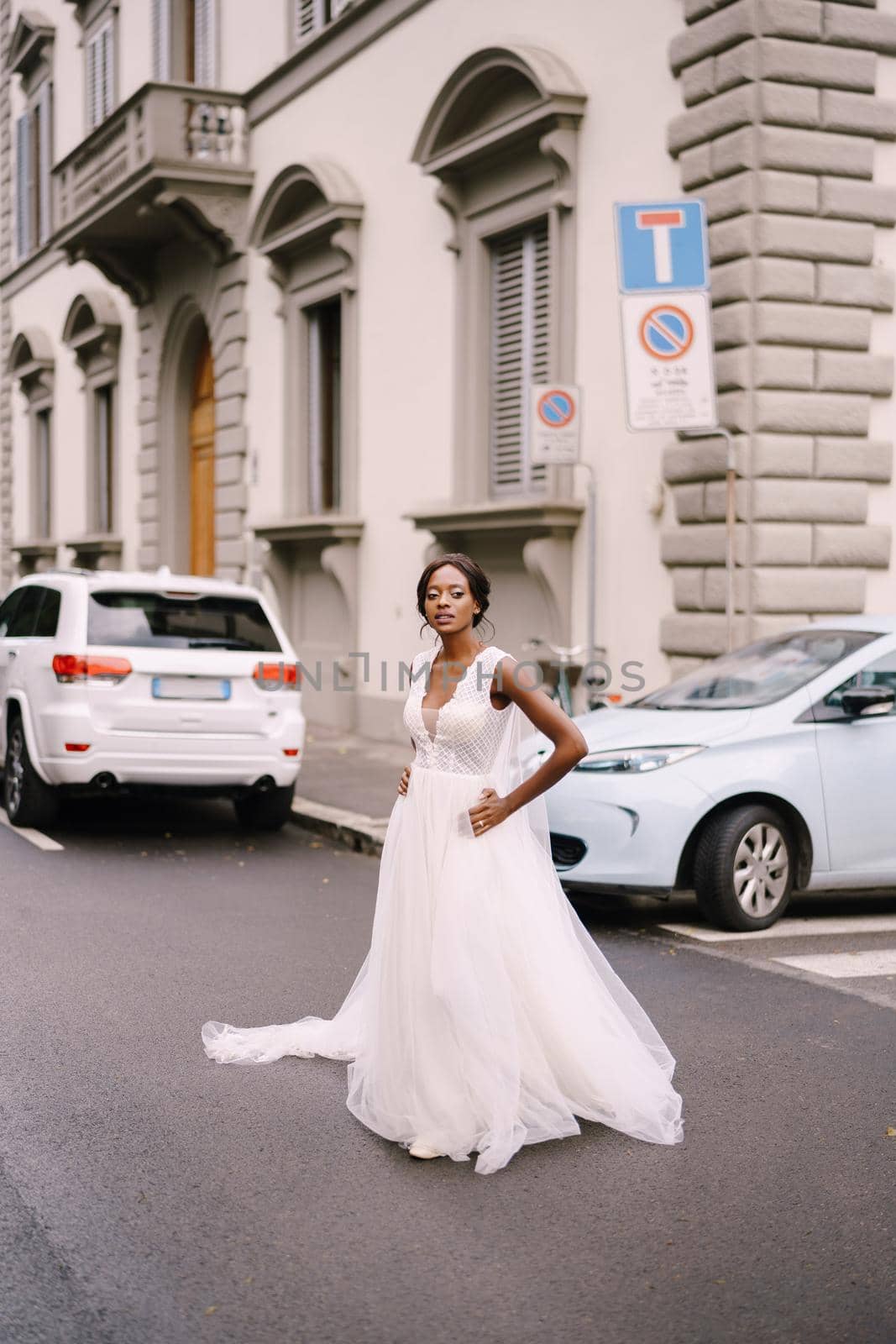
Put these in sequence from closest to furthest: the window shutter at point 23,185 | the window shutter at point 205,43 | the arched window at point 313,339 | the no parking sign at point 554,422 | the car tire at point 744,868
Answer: the car tire at point 744,868 → the no parking sign at point 554,422 → the arched window at point 313,339 → the window shutter at point 205,43 → the window shutter at point 23,185

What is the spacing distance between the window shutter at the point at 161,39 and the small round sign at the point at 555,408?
38.6 feet

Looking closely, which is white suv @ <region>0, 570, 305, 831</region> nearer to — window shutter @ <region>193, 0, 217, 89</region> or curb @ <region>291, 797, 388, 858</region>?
curb @ <region>291, 797, 388, 858</region>

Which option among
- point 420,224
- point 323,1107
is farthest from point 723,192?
point 323,1107

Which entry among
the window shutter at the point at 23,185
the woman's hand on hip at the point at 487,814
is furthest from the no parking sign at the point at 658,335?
the window shutter at the point at 23,185

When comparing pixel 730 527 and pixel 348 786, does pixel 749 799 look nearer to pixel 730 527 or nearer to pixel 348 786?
pixel 730 527

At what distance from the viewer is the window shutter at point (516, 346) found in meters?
13.5

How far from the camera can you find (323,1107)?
477 cm

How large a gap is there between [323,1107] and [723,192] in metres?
7.87

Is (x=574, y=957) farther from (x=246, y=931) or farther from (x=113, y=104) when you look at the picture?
(x=113, y=104)

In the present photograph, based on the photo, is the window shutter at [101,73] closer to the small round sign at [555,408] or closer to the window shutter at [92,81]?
the window shutter at [92,81]

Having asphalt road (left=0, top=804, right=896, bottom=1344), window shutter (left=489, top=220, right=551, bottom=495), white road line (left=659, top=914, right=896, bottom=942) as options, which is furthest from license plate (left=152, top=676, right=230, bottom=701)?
window shutter (left=489, top=220, right=551, bottom=495)

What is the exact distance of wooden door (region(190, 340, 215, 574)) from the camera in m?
20.9

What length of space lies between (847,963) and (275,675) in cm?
439

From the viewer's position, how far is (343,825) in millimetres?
10461
